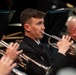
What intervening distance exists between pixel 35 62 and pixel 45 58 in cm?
20

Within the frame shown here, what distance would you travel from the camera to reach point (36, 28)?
261cm

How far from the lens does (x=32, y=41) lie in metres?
2.52

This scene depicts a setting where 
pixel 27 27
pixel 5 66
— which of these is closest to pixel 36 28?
pixel 27 27

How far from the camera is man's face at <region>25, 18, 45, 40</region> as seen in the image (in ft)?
8.50

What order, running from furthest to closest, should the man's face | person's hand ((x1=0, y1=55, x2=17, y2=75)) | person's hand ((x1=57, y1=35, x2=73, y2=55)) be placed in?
the man's face
person's hand ((x1=57, y1=35, x2=73, y2=55))
person's hand ((x1=0, y1=55, x2=17, y2=75))

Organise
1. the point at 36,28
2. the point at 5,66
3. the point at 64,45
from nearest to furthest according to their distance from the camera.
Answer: the point at 5,66, the point at 64,45, the point at 36,28

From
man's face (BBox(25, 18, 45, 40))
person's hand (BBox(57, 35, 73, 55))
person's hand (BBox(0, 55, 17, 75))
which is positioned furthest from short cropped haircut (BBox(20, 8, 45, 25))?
person's hand (BBox(0, 55, 17, 75))

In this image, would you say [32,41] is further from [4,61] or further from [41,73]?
[4,61]

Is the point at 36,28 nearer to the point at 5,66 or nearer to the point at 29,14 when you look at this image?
the point at 29,14

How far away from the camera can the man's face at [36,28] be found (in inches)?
→ 102

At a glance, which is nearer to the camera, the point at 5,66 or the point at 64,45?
the point at 5,66

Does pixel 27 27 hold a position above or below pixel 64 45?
above

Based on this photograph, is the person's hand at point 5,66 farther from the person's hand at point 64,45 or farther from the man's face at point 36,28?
the man's face at point 36,28

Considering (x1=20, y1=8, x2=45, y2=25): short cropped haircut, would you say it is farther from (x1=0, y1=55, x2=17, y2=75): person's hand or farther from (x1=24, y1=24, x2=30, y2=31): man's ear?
(x1=0, y1=55, x2=17, y2=75): person's hand
